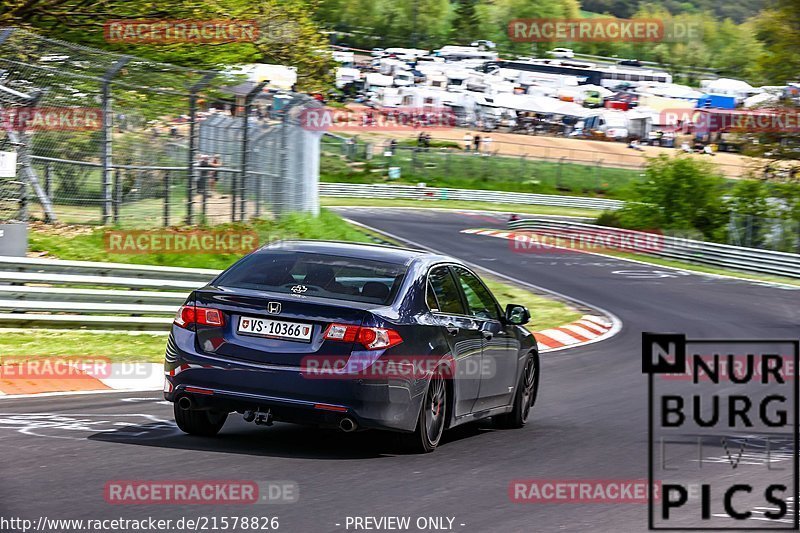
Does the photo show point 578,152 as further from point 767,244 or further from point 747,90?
point 767,244

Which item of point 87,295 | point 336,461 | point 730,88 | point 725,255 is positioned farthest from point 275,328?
point 730,88

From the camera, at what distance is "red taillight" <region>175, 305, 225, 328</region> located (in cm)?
752

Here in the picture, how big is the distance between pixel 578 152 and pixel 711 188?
37.7m

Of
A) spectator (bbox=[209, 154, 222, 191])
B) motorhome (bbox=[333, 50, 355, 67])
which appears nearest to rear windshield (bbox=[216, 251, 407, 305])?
spectator (bbox=[209, 154, 222, 191])

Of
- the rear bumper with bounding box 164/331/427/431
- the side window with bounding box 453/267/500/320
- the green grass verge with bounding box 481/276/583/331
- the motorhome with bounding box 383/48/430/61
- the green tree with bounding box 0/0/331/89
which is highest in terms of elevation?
the motorhome with bounding box 383/48/430/61

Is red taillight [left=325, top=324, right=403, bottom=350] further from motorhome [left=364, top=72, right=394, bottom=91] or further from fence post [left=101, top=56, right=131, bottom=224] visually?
motorhome [left=364, top=72, right=394, bottom=91]

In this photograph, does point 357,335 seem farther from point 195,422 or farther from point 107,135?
point 107,135

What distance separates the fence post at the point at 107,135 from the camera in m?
15.6

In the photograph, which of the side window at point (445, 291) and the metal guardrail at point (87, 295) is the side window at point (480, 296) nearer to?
the side window at point (445, 291)

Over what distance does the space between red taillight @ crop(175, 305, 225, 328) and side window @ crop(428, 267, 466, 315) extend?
1491 millimetres

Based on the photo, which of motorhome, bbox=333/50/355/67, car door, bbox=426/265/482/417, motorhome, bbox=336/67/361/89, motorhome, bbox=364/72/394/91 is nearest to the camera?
car door, bbox=426/265/482/417

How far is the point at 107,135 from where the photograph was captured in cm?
1616

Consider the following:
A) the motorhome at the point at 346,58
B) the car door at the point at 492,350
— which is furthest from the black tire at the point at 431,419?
the motorhome at the point at 346,58

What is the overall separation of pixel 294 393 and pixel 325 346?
32 cm
